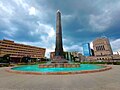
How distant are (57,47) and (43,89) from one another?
1879 cm

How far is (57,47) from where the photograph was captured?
80.5ft

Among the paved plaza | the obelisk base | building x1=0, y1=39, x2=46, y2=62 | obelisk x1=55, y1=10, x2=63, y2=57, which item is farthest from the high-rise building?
the paved plaza

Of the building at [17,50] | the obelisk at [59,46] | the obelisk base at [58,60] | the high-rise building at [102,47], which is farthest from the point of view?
the high-rise building at [102,47]

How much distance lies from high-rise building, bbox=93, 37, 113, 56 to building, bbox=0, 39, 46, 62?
61.3 m

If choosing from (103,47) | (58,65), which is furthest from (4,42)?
(103,47)

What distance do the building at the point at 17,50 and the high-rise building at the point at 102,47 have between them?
6129 cm

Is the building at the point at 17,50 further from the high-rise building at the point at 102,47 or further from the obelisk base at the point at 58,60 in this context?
the high-rise building at the point at 102,47

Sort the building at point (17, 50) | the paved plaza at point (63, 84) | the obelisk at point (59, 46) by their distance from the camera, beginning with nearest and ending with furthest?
1. the paved plaza at point (63, 84)
2. the obelisk at point (59, 46)
3. the building at point (17, 50)

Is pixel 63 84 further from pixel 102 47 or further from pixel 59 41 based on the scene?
pixel 102 47

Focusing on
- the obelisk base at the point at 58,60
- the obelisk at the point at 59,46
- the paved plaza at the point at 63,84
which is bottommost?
the paved plaza at the point at 63,84

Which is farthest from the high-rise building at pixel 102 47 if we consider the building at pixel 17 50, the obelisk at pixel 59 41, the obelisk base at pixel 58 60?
the obelisk base at pixel 58 60

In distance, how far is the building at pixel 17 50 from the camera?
71.1 m

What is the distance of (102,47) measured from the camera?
115500mm

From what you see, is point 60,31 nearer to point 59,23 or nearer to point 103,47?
point 59,23
